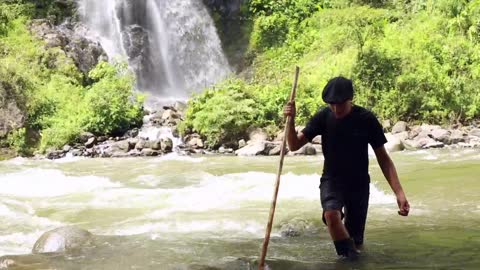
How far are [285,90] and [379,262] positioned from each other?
17438 millimetres

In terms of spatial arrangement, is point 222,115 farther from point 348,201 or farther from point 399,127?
point 348,201

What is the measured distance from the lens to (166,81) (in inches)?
1178

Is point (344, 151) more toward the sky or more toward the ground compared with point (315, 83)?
more toward the sky

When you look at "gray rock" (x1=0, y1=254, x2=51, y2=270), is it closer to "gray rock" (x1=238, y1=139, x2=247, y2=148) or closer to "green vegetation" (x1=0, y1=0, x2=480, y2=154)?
"gray rock" (x1=238, y1=139, x2=247, y2=148)

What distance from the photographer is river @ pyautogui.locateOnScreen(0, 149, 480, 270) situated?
545cm

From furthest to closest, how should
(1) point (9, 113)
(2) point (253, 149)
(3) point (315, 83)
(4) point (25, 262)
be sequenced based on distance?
(3) point (315, 83) < (1) point (9, 113) < (2) point (253, 149) < (4) point (25, 262)

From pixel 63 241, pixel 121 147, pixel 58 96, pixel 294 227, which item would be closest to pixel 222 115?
pixel 121 147

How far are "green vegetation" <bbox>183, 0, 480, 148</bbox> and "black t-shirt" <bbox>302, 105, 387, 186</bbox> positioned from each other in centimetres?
1574

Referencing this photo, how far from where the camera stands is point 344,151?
4.67 metres

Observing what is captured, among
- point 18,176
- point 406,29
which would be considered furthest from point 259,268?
Answer: point 406,29

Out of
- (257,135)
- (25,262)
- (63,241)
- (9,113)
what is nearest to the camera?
(25,262)

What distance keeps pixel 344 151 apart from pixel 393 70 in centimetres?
1709

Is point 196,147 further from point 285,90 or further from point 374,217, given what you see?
point 374,217

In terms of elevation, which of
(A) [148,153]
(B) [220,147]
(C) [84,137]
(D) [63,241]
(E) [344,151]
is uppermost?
(E) [344,151]
